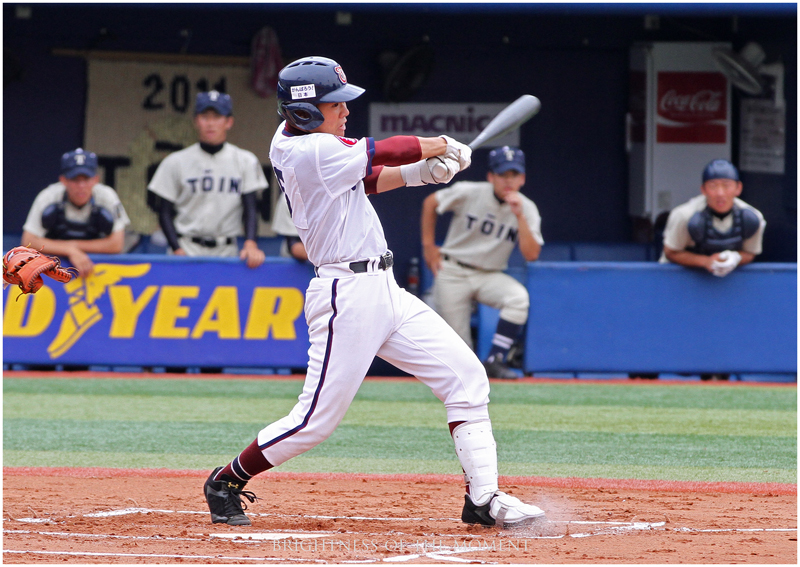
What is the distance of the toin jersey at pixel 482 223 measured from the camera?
8.52m

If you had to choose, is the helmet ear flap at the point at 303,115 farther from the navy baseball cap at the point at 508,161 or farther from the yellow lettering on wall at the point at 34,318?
the yellow lettering on wall at the point at 34,318

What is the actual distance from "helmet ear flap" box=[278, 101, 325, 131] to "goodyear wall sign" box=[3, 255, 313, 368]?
453 cm

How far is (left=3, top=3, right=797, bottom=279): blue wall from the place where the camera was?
11297 millimetres

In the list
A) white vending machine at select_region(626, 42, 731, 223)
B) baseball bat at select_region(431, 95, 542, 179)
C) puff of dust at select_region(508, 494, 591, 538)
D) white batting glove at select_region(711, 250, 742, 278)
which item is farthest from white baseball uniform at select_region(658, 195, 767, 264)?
puff of dust at select_region(508, 494, 591, 538)

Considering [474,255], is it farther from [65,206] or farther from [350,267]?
[350,267]

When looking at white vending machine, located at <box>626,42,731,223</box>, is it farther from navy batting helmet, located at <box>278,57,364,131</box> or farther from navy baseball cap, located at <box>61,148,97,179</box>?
navy batting helmet, located at <box>278,57,364,131</box>

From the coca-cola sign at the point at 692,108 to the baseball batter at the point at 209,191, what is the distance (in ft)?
15.5

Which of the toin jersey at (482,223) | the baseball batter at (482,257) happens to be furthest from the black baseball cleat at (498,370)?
the toin jersey at (482,223)

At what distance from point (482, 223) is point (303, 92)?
4.72 m

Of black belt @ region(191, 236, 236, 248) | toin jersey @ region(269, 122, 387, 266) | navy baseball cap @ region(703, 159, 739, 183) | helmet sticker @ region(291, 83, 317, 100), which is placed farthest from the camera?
black belt @ region(191, 236, 236, 248)

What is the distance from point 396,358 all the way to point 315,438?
0.41 meters

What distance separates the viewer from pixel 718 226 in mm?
8234

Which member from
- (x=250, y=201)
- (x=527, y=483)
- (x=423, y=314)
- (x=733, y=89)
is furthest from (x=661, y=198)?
(x=423, y=314)

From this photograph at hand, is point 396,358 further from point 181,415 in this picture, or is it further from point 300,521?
point 181,415
